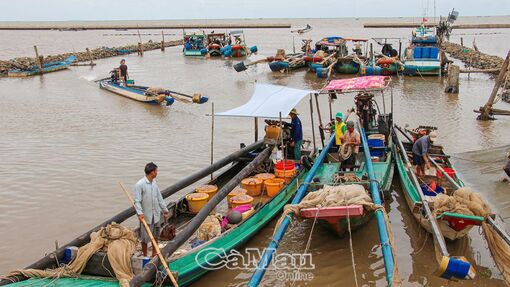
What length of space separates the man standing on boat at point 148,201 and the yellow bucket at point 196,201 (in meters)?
1.72

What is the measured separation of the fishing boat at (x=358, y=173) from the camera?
7365mm

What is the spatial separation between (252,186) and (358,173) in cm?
235

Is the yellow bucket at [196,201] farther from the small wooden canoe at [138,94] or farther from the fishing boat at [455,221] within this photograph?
the small wooden canoe at [138,94]

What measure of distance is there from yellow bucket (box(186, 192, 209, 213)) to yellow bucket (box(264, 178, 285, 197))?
147 centimetres

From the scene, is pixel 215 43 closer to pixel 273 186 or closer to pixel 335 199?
pixel 273 186

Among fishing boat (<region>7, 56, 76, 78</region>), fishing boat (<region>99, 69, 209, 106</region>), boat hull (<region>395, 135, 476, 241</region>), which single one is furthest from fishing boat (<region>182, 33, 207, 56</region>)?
boat hull (<region>395, 135, 476, 241</region>)

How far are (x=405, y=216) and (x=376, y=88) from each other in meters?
3.31

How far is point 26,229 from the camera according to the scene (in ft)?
30.6

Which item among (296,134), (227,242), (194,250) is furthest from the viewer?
(296,134)

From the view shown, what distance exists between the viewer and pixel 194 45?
157 feet

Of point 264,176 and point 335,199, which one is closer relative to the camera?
point 335,199

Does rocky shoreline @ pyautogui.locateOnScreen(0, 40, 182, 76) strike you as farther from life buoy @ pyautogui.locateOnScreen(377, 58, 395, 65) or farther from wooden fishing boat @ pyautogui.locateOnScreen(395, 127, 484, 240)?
wooden fishing boat @ pyautogui.locateOnScreen(395, 127, 484, 240)

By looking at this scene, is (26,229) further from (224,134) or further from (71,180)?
(224,134)

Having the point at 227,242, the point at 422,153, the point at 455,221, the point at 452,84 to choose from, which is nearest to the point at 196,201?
the point at 227,242
